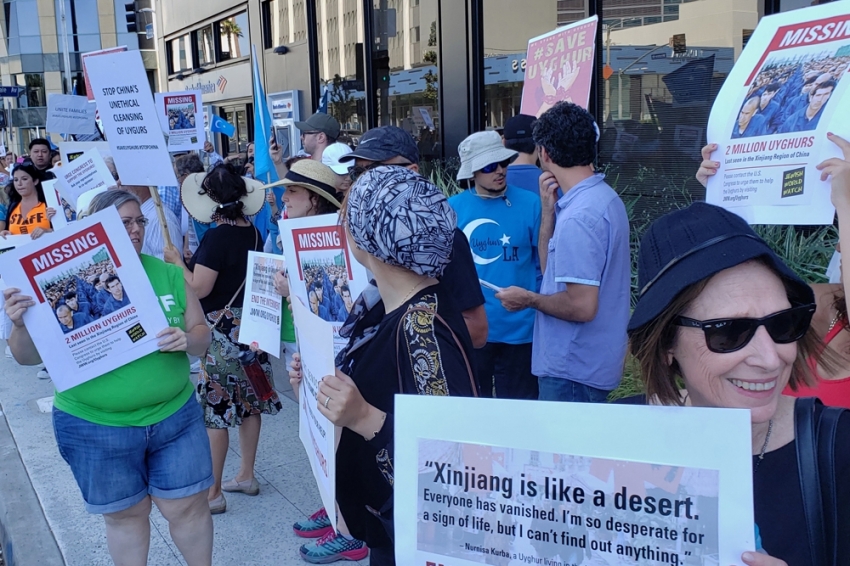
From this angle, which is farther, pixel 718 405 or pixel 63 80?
pixel 63 80

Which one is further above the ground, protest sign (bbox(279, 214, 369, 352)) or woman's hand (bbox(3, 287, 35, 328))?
protest sign (bbox(279, 214, 369, 352))

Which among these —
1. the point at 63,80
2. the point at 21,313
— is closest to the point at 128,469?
the point at 21,313

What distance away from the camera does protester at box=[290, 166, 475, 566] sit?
187 centimetres

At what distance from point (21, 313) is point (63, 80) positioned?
1936 inches

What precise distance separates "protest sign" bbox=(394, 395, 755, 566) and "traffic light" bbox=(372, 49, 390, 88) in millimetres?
10752

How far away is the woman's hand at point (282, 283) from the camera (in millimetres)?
3551

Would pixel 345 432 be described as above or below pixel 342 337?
below

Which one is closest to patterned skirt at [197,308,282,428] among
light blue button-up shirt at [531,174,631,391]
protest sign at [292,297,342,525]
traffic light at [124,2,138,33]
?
light blue button-up shirt at [531,174,631,391]

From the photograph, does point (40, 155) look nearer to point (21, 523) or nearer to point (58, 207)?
point (58, 207)

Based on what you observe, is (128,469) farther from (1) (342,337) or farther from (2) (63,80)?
(2) (63,80)

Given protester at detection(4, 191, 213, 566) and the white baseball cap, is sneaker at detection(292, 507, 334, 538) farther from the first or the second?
the white baseball cap

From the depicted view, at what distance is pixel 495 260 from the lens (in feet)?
13.6

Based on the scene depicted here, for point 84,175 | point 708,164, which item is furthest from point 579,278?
point 84,175

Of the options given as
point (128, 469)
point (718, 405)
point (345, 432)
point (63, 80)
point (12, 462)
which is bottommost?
point (12, 462)
